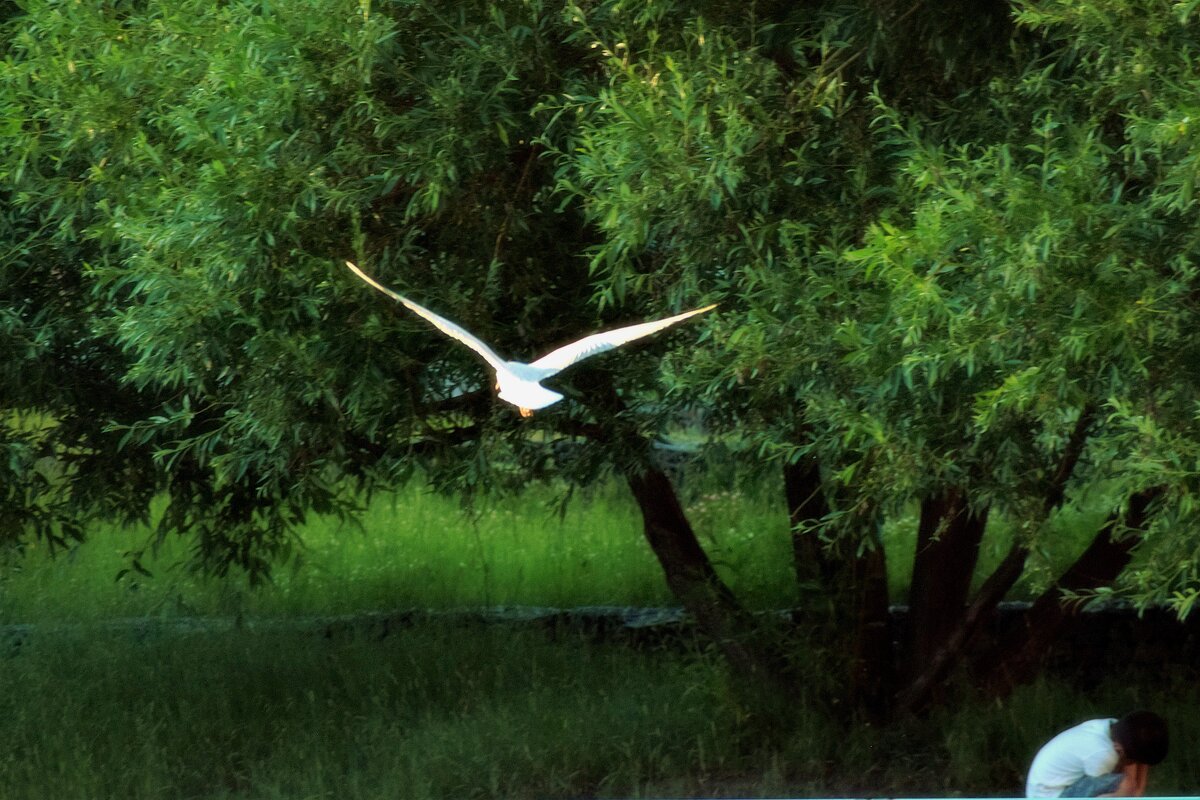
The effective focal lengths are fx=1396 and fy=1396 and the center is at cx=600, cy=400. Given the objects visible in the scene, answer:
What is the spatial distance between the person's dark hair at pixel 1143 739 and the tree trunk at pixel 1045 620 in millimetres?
1527

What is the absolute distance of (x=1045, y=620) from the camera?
7090mm

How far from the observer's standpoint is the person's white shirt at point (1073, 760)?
16.4 ft

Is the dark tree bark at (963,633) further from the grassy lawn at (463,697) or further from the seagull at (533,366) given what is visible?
the seagull at (533,366)

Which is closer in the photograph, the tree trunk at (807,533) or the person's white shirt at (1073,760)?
the person's white shirt at (1073,760)

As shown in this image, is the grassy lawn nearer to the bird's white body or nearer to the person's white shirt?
the person's white shirt

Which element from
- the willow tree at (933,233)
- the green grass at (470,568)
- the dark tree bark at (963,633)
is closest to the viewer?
the willow tree at (933,233)

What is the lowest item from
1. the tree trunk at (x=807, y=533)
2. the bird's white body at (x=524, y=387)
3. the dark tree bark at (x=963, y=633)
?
the dark tree bark at (x=963, y=633)

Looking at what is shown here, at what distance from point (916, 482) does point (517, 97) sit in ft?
6.29

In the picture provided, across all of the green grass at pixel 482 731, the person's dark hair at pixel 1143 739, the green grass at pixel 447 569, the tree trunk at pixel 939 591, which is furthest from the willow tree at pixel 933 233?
the green grass at pixel 447 569

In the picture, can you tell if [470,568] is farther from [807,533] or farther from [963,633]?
[963,633]

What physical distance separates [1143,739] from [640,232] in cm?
259

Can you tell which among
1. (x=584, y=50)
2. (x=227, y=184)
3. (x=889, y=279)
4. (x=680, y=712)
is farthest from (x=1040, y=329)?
(x=680, y=712)

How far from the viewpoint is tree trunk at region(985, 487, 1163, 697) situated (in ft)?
21.7

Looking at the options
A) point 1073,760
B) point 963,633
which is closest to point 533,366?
point 1073,760
